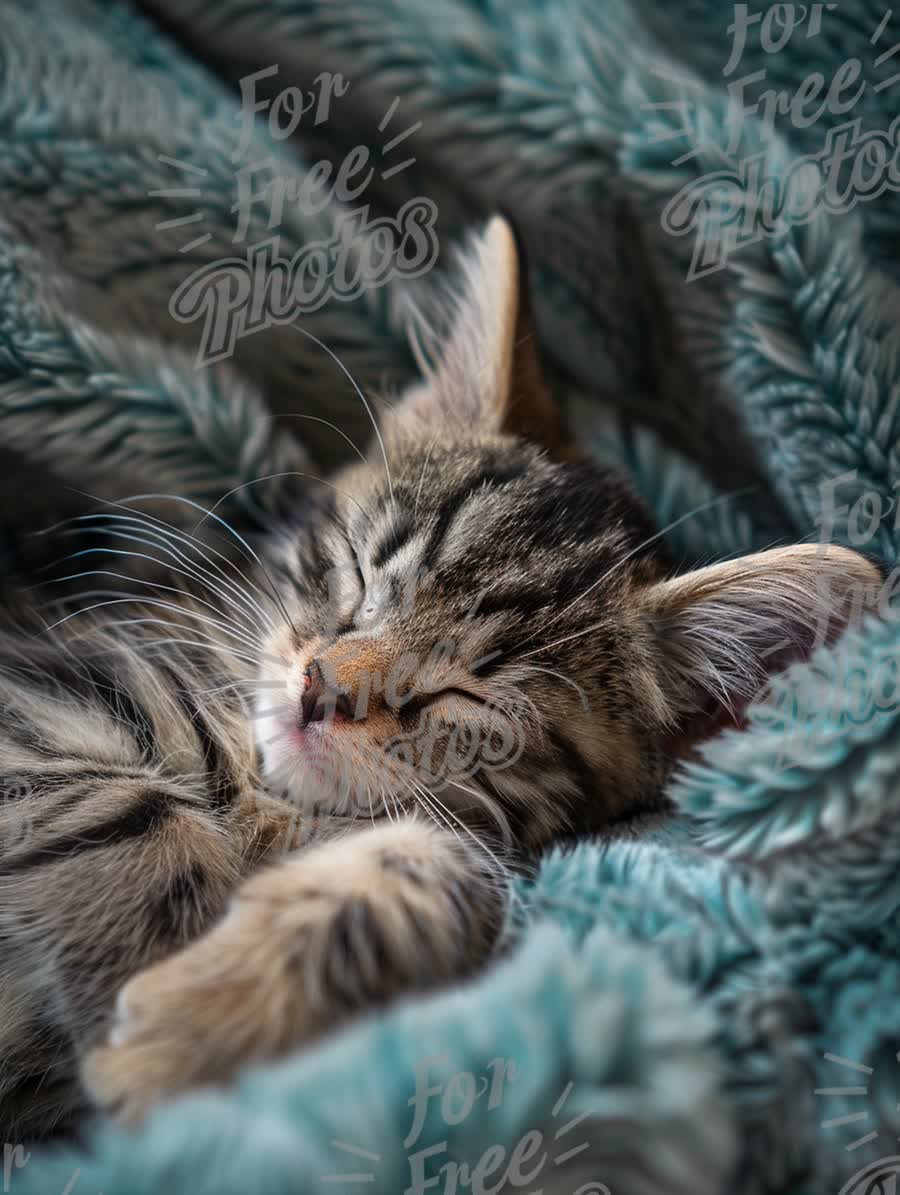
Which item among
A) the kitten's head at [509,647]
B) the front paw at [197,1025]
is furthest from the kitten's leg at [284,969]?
the kitten's head at [509,647]

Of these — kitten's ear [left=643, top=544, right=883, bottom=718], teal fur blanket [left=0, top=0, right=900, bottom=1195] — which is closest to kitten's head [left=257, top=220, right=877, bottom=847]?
kitten's ear [left=643, top=544, right=883, bottom=718]

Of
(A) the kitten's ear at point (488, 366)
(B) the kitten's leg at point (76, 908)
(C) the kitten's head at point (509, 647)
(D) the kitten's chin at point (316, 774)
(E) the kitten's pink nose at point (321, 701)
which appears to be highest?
(A) the kitten's ear at point (488, 366)

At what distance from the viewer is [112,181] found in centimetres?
94

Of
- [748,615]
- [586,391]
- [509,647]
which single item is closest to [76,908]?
[509,647]

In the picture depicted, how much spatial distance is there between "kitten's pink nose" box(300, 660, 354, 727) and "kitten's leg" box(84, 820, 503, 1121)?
118mm

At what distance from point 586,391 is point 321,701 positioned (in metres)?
0.61

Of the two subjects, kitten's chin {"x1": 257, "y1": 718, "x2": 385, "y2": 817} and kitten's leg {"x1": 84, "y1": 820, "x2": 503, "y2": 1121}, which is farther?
kitten's chin {"x1": 257, "y1": 718, "x2": 385, "y2": 817}

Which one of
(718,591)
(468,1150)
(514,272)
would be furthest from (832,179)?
(468,1150)

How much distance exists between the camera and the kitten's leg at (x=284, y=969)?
1.81 ft

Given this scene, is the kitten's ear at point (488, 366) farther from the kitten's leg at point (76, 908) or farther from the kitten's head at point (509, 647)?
the kitten's leg at point (76, 908)

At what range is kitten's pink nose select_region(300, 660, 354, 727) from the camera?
720 millimetres

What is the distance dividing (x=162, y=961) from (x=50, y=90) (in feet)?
2.86

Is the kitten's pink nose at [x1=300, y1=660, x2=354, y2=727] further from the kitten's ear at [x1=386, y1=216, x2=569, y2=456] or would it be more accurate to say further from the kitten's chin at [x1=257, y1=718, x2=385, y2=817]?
the kitten's ear at [x1=386, y1=216, x2=569, y2=456]

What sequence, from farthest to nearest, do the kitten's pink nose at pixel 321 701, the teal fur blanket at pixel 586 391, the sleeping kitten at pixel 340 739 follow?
the kitten's pink nose at pixel 321 701, the sleeping kitten at pixel 340 739, the teal fur blanket at pixel 586 391
